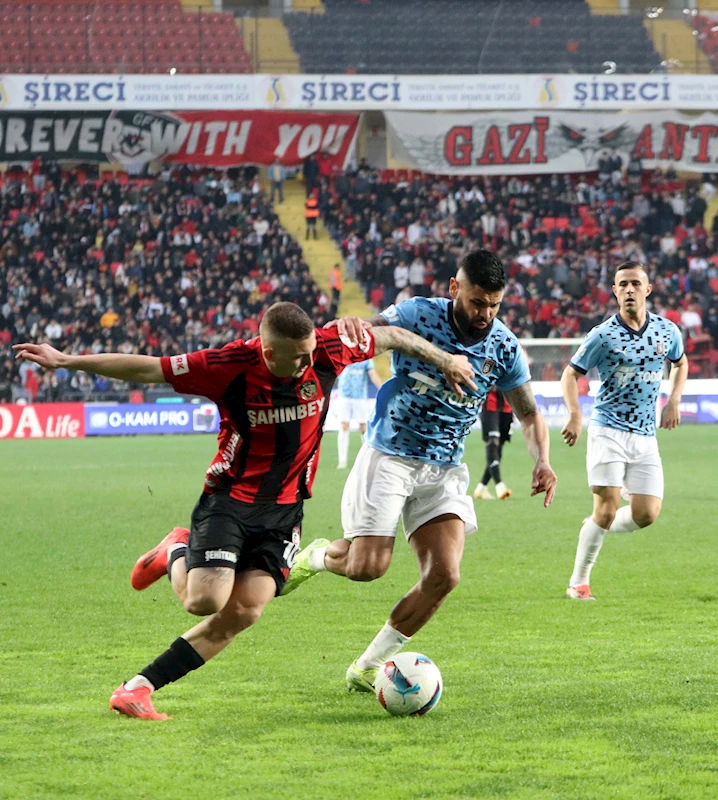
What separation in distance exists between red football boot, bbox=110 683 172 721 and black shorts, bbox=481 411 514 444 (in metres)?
9.81

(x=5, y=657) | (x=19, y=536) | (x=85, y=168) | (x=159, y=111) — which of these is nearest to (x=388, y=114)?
(x=159, y=111)

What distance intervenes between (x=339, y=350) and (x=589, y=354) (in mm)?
3460

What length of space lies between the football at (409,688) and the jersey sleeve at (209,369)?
1393 mm

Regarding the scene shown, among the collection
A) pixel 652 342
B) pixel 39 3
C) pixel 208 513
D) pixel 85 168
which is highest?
pixel 39 3

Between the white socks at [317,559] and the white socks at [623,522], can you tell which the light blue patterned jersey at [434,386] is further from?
the white socks at [623,522]

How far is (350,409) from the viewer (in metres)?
19.8

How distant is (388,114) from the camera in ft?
117

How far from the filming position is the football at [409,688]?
5.22 m

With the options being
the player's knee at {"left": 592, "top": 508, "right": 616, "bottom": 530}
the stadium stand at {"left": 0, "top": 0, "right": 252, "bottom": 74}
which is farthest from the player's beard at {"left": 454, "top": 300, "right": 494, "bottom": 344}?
the stadium stand at {"left": 0, "top": 0, "right": 252, "bottom": 74}

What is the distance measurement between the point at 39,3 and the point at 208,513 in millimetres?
33150

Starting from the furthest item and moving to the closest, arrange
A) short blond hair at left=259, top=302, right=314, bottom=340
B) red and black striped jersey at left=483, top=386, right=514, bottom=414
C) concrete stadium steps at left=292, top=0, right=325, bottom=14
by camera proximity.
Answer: concrete stadium steps at left=292, top=0, right=325, bottom=14 → red and black striped jersey at left=483, top=386, right=514, bottom=414 → short blond hair at left=259, top=302, right=314, bottom=340

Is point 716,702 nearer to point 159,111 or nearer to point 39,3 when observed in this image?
Answer: point 159,111

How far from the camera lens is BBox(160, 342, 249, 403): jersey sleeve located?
503cm

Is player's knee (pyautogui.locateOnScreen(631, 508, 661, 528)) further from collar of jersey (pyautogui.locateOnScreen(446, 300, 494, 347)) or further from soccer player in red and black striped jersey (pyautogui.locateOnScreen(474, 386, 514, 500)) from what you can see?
soccer player in red and black striped jersey (pyautogui.locateOnScreen(474, 386, 514, 500))
